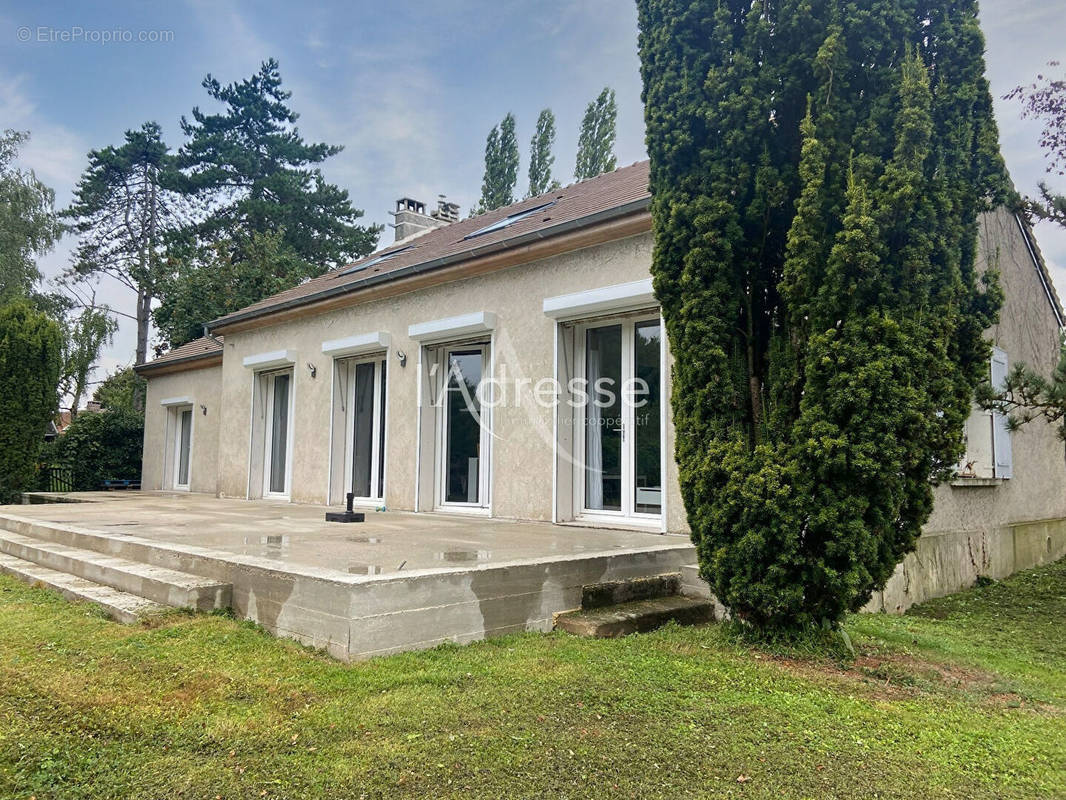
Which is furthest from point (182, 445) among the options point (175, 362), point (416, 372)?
point (416, 372)

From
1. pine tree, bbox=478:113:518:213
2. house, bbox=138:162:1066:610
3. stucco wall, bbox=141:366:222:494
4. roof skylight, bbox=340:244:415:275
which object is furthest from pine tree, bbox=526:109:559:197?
stucco wall, bbox=141:366:222:494

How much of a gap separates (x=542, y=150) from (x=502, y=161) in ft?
6.11

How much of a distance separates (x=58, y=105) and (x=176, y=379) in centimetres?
1102

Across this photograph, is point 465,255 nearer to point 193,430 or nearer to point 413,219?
point 413,219

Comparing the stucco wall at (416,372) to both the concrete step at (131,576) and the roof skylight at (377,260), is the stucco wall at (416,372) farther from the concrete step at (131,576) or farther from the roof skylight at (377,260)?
the concrete step at (131,576)

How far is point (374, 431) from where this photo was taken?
1050cm

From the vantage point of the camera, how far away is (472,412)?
908cm

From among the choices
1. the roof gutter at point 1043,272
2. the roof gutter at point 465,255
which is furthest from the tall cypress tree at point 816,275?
the roof gutter at point 1043,272

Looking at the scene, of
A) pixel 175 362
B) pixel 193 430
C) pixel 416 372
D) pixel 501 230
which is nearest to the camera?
pixel 416 372

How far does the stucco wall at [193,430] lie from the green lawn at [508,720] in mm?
10920

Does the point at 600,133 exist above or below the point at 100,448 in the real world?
above

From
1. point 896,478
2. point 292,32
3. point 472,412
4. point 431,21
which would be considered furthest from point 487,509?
point 292,32

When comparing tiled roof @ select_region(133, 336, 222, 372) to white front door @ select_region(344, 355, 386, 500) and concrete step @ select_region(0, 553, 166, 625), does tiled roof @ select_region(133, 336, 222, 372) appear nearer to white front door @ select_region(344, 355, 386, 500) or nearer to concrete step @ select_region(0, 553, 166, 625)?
white front door @ select_region(344, 355, 386, 500)

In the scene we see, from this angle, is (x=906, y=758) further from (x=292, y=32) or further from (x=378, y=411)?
(x=292, y=32)
